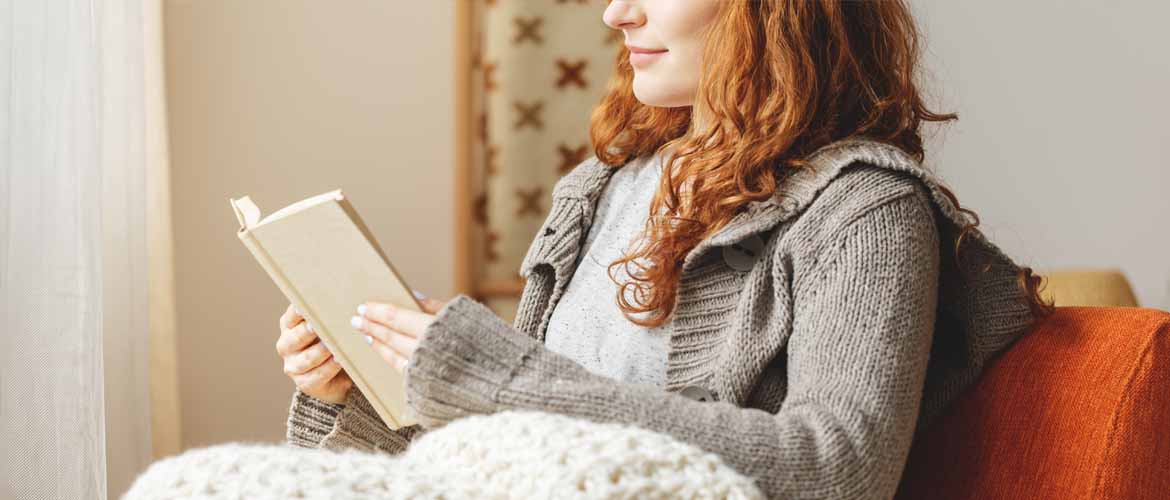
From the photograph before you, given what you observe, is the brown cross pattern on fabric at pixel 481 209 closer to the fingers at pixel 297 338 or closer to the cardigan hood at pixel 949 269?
the fingers at pixel 297 338

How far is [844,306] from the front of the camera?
824 millimetres

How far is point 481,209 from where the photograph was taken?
246 cm

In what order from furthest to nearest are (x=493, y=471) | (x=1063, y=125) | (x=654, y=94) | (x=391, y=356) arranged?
(x=1063, y=125)
(x=654, y=94)
(x=391, y=356)
(x=493, y=471)

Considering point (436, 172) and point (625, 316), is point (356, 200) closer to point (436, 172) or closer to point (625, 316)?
point (436, 172)

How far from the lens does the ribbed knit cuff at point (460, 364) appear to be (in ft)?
2.55

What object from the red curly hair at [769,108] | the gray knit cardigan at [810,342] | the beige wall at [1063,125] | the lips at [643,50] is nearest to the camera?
the gray knit cardigan at [810,342]

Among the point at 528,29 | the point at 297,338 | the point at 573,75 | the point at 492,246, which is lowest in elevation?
the point at 492,246

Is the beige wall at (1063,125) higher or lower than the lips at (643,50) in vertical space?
lower

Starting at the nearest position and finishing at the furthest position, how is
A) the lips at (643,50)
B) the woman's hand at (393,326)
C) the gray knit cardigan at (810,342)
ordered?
the gray knit cardigan at (810,342)
the woman's hand at (393,326)
the lips at (643,50)

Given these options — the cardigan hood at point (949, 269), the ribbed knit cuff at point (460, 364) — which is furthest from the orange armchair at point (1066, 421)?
the ribbed knit cuff at point (460, 364)

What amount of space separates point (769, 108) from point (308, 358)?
0.49 metres

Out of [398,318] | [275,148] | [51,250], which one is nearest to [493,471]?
[398,318]

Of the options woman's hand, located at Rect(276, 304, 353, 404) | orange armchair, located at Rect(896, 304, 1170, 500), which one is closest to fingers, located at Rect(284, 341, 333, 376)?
woman's hand, located at Rect(276, 304, 353, 404)

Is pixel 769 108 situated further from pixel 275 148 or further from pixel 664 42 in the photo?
pixel 275 148
